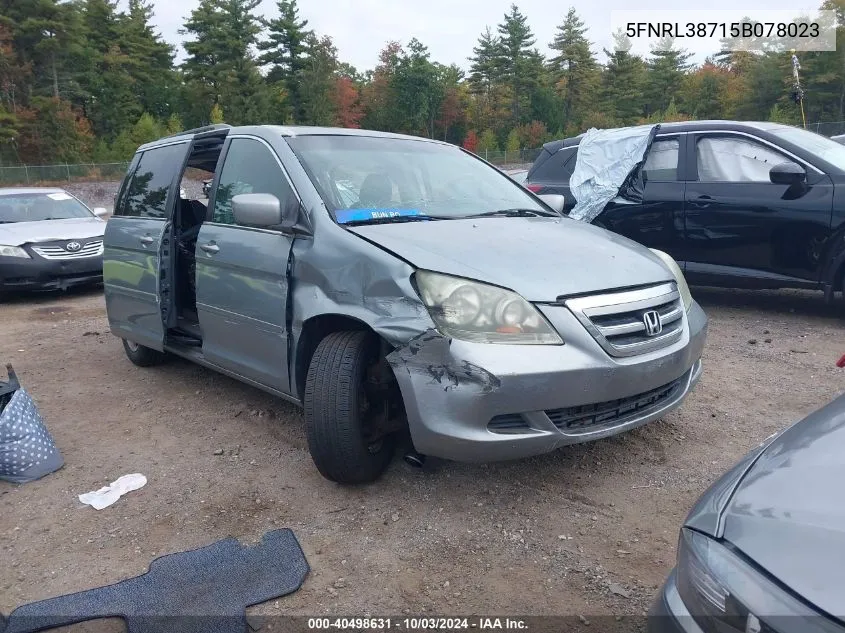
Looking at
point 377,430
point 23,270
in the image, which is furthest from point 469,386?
point 23,270

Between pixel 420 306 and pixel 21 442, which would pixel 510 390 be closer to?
pixel 420 306

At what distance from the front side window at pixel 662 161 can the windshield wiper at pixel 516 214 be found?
9.30 feet

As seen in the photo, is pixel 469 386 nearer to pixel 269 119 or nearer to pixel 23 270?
pixel 23 270

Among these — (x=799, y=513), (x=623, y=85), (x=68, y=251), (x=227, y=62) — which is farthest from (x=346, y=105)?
(x=799, y=513)

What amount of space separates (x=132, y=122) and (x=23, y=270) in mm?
50927

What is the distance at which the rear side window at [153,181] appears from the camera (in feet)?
14.8

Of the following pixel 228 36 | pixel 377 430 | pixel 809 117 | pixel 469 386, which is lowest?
pixel 377 430

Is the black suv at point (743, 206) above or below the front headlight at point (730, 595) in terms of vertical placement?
above

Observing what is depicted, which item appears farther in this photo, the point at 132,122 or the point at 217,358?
the point at 132,122

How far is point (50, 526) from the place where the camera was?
292 centimetres

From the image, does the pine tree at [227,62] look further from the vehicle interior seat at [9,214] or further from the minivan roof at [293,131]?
the minivan roof at [293,131]

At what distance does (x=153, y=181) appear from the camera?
15.5 ft

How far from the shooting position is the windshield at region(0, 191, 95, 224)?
9.09m

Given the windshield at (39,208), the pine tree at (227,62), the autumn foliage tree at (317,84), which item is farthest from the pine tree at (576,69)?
the windshield at (39,208)
